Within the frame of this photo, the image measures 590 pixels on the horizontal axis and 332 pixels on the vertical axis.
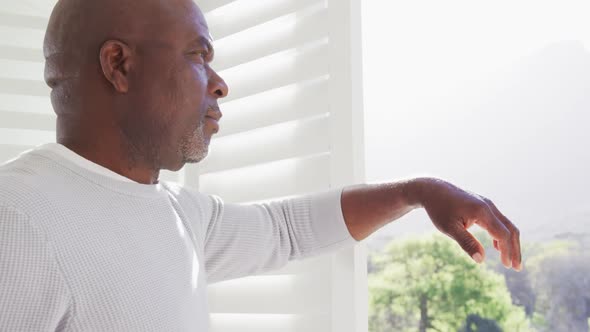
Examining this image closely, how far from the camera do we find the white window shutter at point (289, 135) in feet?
4.61

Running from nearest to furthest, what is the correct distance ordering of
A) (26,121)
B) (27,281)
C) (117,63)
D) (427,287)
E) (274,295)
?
(27,281) → (117,63) → (274,295) → (26,121) → (427,287)

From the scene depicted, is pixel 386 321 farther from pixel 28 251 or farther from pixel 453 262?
pixel 28 251

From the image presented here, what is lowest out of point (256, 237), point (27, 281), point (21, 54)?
point (256, 237)

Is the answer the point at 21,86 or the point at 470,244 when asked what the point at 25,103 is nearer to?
the point at 21,86

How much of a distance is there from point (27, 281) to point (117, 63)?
1.30 ft

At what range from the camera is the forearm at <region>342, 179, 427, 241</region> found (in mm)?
1300

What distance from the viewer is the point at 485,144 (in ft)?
8.84

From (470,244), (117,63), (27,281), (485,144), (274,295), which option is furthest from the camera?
(485,144)

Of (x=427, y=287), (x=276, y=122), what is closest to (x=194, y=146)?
(x=276, y=122)

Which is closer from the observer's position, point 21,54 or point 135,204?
point 135,204

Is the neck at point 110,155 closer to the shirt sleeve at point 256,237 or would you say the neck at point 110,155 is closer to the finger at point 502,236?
the shirt sleeve at point 256,237

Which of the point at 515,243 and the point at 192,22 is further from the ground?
the point at 192,22

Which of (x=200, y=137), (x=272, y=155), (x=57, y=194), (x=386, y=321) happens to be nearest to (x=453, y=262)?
(x=386, y=321)

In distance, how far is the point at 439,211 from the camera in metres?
1.20
